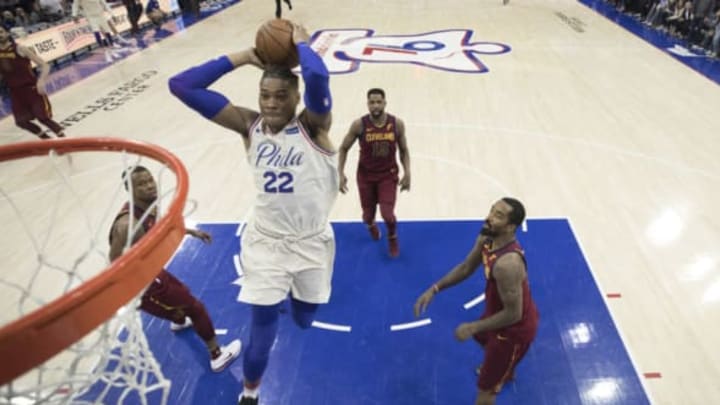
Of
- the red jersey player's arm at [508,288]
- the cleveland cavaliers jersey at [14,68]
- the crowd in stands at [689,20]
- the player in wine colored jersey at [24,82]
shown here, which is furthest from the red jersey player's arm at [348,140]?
the crowd in stands at [689,20]

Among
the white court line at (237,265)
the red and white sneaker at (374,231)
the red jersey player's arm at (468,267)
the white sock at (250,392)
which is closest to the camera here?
the red jersey player's arm at (468,267)

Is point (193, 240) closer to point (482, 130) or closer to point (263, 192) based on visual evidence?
point (263, 192)

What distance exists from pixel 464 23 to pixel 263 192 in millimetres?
11628

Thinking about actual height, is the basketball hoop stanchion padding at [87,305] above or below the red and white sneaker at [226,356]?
above

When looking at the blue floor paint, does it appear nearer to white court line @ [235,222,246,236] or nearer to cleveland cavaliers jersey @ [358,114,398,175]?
white court line @ [235,222,246,236]

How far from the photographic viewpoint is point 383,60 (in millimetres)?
9914

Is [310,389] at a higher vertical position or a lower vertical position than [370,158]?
lower

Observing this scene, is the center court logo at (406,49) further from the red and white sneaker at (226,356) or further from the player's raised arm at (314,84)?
the player's raised arm at (314,84)

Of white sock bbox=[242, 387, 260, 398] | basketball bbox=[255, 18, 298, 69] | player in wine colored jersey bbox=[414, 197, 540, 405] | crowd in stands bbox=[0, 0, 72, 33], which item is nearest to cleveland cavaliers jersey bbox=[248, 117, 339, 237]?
basketball bbox=[255, 18, 298, 69]

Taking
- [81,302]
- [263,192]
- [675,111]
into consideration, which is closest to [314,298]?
[263,192]

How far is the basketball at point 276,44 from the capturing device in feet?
7.52

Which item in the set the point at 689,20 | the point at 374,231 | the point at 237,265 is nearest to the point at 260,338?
the point at 237,265

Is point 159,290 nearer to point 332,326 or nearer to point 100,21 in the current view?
point 332,326

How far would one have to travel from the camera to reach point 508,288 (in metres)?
2.33
